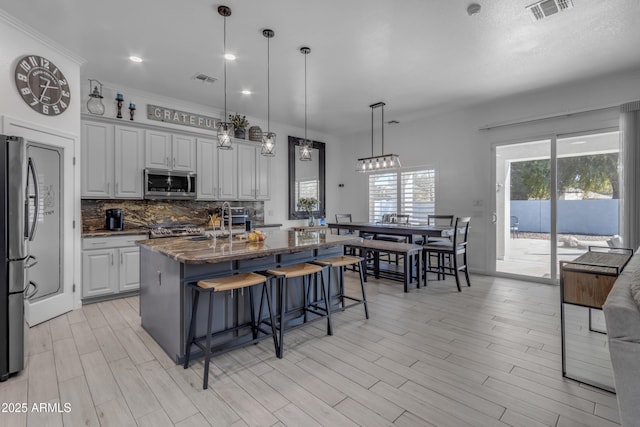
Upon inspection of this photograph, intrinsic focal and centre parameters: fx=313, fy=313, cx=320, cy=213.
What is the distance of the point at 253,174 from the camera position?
5629 mm

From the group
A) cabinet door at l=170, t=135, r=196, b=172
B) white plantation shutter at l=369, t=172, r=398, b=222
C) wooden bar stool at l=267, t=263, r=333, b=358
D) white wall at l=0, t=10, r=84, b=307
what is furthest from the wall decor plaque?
white plantation shutter at l=369, t=172, r=398, b=222

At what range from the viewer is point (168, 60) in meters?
3.63

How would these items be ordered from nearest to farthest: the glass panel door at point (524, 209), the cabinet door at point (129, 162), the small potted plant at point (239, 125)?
the cabinet door at point (129, 162) → the glass panel door at point (524, 209) → the small potted plant at point (239, 125)

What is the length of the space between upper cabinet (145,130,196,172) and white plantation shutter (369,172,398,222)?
12.6 ft

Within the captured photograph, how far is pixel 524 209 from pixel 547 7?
3.18 metres

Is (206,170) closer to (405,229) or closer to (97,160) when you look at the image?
(97,160)

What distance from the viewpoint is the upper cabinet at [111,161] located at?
3.96 metres

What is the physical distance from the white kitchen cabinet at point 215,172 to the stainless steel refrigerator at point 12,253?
8.87 ft

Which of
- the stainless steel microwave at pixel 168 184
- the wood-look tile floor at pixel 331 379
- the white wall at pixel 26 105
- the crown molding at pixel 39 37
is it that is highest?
the crown molding at pixel 39 37

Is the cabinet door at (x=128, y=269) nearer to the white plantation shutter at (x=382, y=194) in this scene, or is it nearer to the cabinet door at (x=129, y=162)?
the cabinet door at (x=129, y=162)

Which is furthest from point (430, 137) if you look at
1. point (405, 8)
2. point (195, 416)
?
point (195, 416)

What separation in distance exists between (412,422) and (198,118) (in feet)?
Answer: 16.6

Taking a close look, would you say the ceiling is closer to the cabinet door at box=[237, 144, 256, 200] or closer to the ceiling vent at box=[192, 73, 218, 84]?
the ceiling vent at box=[192, 73, 218, 84]

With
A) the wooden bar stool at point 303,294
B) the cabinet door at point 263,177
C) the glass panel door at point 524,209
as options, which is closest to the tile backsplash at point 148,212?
the cabinet door at point 263,177
